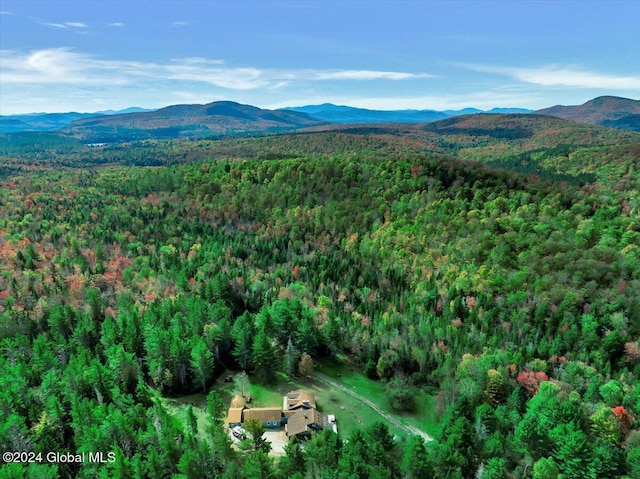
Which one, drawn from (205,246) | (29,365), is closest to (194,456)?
(29,365)

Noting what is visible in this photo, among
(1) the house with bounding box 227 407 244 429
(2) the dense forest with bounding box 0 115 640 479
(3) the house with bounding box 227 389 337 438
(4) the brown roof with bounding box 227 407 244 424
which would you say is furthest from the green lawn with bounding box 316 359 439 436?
(1) the house with bounding box 227 407 244 429

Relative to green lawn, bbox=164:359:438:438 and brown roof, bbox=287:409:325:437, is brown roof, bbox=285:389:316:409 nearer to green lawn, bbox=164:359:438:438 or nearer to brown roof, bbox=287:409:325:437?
brown roof, bbox=287:409:325:437

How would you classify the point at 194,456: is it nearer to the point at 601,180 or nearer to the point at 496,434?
the point at 496,434

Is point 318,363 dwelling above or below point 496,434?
below

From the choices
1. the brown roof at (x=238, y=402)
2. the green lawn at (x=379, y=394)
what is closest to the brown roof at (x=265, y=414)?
the brown roof at (x=238, y=402)

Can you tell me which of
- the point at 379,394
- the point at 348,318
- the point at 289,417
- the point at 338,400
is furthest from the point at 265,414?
the point at 348,318
